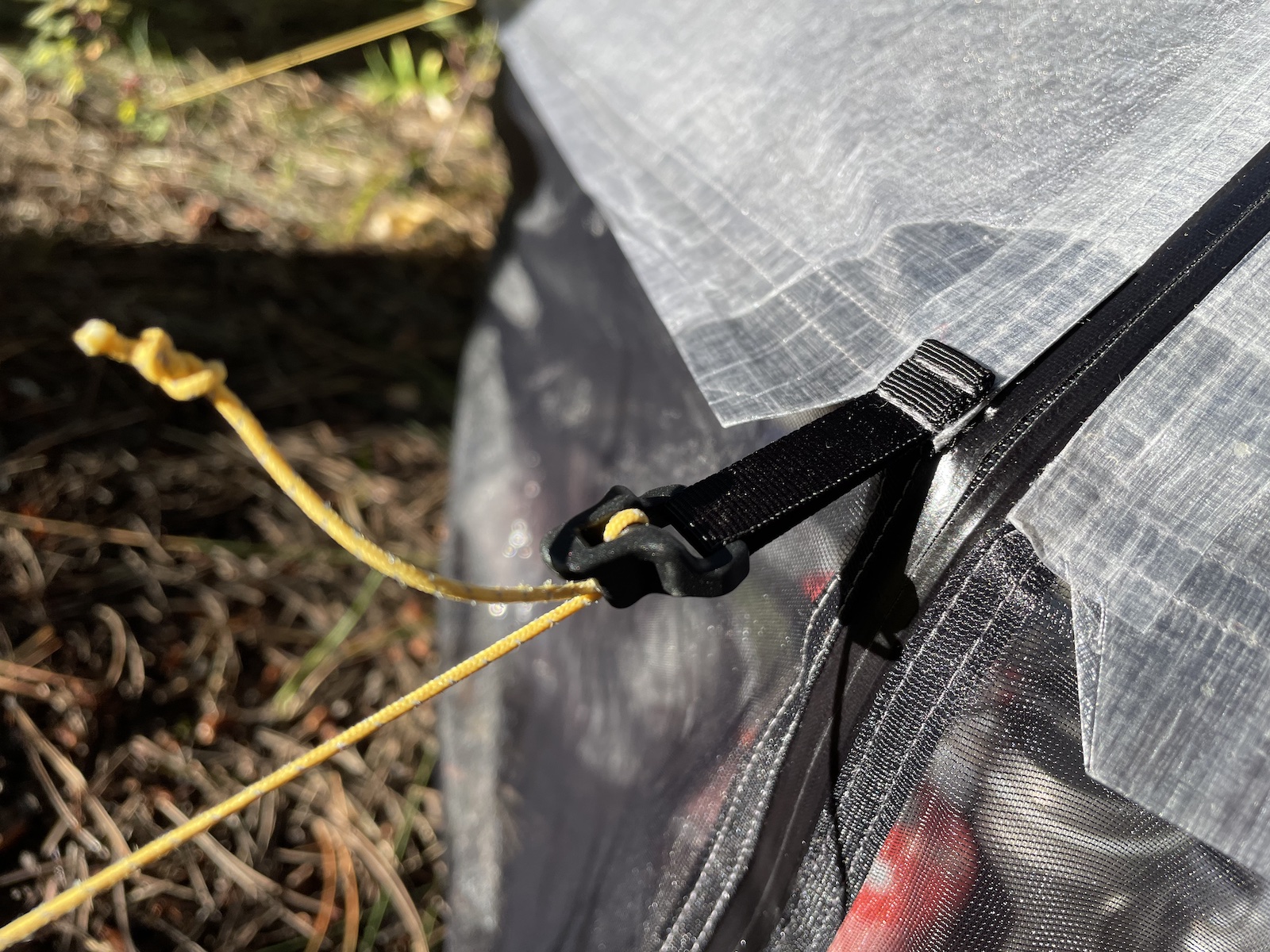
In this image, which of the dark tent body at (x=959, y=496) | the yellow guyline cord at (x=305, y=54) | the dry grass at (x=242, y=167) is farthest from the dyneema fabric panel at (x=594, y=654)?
the dry grass at (x=242, y=167)

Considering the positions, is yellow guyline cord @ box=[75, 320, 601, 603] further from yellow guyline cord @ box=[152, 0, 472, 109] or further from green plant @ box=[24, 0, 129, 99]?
yellow guyline cord @ box=[152, 0, 472, 109]

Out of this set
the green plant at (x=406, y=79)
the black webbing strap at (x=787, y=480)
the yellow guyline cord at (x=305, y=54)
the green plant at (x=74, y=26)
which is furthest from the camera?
the green plant at (x=406, y=79)

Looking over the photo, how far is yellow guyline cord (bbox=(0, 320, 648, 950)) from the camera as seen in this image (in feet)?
1.67

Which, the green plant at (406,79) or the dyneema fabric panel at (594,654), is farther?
the green plant at (406,79)

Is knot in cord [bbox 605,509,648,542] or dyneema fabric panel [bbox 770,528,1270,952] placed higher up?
knot in cord [bbox 605,509,648,542]

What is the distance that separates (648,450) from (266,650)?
74 cm

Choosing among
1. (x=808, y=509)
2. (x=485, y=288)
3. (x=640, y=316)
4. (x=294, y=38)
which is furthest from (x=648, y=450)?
(x=294, y=38)

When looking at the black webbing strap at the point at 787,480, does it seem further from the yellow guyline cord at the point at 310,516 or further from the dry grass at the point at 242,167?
the dry grass at the point at 242,167

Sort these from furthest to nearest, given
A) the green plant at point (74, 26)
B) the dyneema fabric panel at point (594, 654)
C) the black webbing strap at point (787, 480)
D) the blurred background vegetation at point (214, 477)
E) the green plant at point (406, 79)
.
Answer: the green plant at point (406, 79), the green plant at point (74, 26), the blurred background vegetation at point (214, 477), the dyneema fabric panel at point (594, 654), the black webbing strap at point (787, 480)

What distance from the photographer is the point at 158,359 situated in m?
0.51

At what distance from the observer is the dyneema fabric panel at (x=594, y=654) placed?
75cm

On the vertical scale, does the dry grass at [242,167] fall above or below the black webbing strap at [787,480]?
above

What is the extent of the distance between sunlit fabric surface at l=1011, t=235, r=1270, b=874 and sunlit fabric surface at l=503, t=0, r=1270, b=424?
75 millimetres

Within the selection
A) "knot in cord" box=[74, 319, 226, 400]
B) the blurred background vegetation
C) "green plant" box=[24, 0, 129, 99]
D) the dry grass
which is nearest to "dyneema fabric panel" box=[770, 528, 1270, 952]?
"knot in cord" box=[74, 319, 226, 400]
